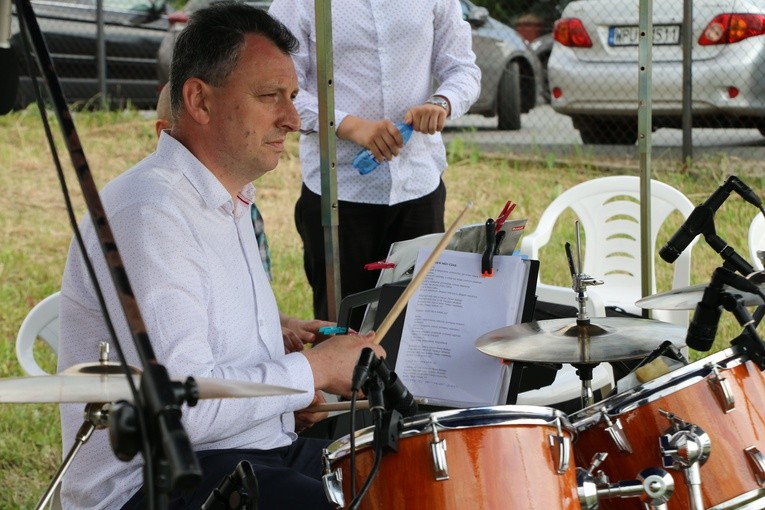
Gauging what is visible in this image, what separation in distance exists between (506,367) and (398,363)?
26cm

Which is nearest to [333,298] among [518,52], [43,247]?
[43,247]

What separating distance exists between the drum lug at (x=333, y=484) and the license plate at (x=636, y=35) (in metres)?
5.33

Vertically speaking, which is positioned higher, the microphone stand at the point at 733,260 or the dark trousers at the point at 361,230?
the microphone stand at the point at 733,260

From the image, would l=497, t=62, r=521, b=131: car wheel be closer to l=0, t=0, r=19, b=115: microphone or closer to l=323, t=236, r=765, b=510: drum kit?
l=323, t=236, r=765, b=510: drum kit

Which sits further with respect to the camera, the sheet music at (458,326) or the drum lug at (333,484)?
the sheet music at (458,326)

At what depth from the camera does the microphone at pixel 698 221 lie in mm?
2527

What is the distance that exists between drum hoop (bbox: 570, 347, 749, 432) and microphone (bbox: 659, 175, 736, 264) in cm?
32

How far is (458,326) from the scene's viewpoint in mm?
2686

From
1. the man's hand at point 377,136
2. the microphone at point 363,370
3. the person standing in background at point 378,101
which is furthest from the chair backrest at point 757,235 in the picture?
the microphone at point 363,370

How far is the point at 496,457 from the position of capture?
1984 millimetres

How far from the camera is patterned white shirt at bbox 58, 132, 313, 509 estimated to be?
7.03 ft

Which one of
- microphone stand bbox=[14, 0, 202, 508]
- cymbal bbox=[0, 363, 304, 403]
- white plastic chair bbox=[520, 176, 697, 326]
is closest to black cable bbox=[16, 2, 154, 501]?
microphone stand bbox=[14, 0, 202, 508]

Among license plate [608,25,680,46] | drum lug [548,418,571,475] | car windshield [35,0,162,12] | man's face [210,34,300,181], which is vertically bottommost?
car windshield [35,0,162,12]

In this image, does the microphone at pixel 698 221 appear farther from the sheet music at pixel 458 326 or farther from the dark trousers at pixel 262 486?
the dark trousers at pixel 262 486
